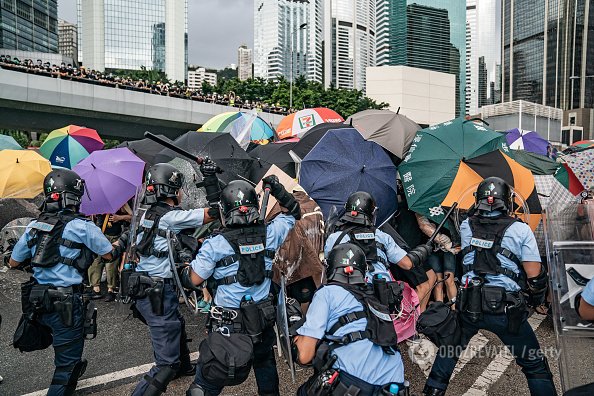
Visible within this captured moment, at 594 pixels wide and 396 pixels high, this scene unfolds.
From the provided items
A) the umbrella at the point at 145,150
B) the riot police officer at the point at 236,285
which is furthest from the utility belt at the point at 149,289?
the umbrella at the point at 145,150

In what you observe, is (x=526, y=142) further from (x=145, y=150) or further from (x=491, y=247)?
(x=491, y=247)

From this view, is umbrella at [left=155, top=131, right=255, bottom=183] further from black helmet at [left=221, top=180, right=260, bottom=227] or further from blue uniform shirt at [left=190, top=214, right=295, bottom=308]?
blue uniform shirt at [left=190, top=214, right=295, bottom=308]

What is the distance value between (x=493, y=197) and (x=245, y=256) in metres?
2.18

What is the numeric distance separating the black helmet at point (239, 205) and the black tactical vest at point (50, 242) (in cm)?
148

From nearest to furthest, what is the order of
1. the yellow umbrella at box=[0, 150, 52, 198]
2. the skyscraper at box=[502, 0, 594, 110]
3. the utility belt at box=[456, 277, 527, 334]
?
the utility belt at box=[456, 277, 527, 334]
the yellow umbrella at box=[0, 150, 52, 198]
the skyscraper at box=[502, 0, 594, 110]

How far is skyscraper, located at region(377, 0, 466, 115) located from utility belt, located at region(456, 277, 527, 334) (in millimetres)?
146852


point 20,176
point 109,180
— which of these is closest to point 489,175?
point 109,180

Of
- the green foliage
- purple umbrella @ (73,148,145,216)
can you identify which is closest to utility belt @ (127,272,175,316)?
purple umbrella @ (73,148,145,216)

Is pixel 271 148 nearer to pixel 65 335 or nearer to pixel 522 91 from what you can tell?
pixel 65 335

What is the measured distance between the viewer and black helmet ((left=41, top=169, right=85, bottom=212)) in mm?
4656

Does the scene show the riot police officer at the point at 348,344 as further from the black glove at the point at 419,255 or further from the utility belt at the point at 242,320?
the black glove at the point at 419,255

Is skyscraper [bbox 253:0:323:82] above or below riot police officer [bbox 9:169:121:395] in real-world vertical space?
above

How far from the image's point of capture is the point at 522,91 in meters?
127

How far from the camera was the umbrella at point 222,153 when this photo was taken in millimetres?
7375
